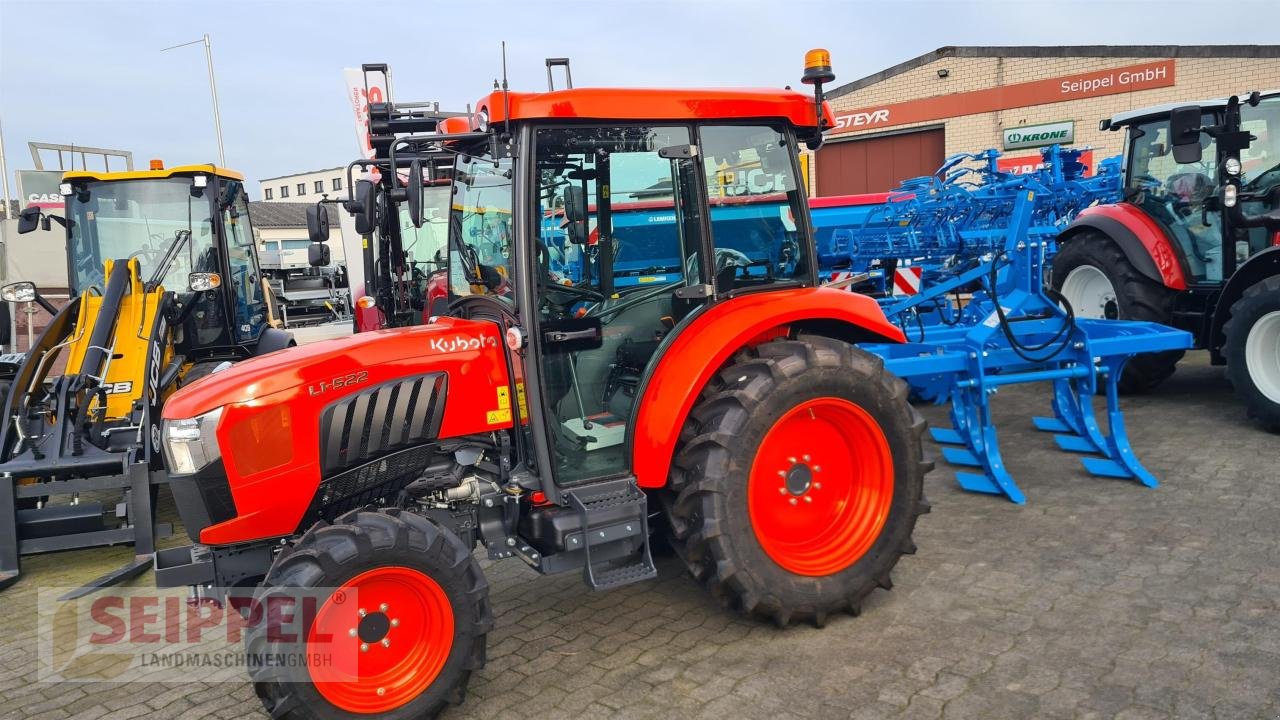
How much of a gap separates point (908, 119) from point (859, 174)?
138cm

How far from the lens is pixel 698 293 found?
11.4 feet

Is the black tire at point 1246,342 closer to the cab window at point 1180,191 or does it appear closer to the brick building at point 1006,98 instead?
the cab window at point 1180,191

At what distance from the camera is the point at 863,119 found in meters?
16.7

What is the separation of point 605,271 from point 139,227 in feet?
17.2

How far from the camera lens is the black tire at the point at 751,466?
331cm

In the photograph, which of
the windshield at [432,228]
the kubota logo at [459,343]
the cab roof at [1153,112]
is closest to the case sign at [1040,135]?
the cab roof at [1153,112]

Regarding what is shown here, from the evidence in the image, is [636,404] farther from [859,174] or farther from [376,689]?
[859,174]

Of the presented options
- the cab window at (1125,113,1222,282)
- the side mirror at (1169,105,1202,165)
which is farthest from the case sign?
the side mirror at (1169,105,1202,165)

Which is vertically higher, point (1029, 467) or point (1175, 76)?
point (1175, 76)

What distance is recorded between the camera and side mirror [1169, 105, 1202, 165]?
5.48 m

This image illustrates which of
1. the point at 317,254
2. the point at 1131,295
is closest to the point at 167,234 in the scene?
the point at 317,254

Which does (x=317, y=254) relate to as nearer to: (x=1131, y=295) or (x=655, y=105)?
(x=655, y=105)

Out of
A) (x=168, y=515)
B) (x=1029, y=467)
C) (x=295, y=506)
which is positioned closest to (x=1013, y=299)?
(x=1029, y=467)

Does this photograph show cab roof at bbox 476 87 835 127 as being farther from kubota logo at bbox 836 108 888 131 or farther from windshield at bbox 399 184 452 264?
kubota logo at bbox 836 108 888 131
